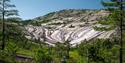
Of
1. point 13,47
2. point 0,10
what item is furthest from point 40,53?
point 0,10

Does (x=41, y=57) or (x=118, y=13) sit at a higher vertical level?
(x=118, y=13)

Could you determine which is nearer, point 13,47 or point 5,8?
point 5,8

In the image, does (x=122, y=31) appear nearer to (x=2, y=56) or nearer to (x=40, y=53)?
(x=2, y=56)

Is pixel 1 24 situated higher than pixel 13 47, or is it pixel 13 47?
pixel 1 24

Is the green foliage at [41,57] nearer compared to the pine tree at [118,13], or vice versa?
the pine tree at [118,13]

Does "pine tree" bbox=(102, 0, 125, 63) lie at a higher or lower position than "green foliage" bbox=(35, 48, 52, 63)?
higher

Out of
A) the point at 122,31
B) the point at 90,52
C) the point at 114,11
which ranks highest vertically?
the point at 114,11

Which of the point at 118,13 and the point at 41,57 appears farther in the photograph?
the point at 41,57

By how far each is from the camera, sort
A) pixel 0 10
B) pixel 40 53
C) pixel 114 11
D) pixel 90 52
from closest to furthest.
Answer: pixel 114 11
pixel 0 10
pixel 40 53
pixel 90 52

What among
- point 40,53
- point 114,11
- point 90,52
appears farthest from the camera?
point 90,52

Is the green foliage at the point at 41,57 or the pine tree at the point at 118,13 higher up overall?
the pine tree at the point at 118,13

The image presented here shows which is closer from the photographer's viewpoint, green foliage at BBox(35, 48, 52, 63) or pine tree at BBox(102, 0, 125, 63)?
pine tree at BBox(102, 0, 125, 63)
